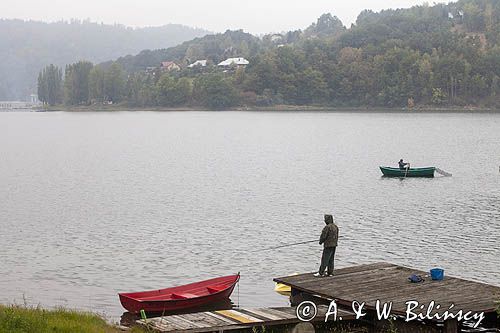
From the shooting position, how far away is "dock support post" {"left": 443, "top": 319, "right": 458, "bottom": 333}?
21328 mm

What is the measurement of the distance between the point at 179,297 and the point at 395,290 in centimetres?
778

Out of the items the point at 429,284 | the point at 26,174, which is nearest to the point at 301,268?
the point at 429,284

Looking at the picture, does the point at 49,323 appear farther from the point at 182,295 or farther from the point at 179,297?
the point at 182,295

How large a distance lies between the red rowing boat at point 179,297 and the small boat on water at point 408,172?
47.4 m

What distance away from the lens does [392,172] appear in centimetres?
Result: 7512

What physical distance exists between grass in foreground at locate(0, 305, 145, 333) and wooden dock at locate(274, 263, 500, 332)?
6141 mm

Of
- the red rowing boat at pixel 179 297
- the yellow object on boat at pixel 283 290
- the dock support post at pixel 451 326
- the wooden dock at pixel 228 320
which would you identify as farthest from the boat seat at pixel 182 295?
the dock support post at pixel 451 326

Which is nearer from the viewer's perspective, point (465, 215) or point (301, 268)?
point (301, 268)

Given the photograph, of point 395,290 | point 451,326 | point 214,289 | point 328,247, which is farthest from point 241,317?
Result: point 214,289

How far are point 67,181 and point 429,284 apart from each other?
53.8 meters

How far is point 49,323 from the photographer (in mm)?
19500

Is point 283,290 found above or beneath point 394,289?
beneath

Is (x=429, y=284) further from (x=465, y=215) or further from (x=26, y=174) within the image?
(x=26, y=174)

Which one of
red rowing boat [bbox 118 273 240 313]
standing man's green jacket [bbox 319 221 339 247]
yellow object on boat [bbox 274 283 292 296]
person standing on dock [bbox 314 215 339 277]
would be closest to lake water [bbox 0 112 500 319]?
yellow object on boat [bbox 274 283 292 296]
